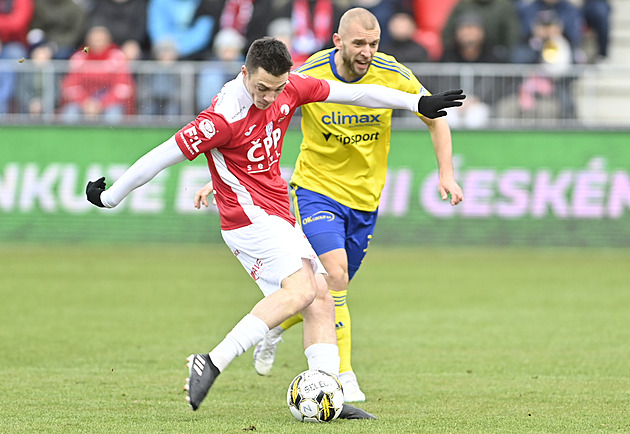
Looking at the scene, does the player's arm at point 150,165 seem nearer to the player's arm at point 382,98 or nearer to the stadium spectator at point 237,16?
the player's arm at point 382,98

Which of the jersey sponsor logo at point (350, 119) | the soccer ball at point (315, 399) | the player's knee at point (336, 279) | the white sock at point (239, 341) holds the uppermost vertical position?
the jersey sponsor logo at point (350, 119)

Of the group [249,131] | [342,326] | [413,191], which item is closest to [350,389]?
[342,326]

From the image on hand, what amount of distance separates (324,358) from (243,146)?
53.7 inches

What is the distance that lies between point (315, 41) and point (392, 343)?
Answer: 367 inches

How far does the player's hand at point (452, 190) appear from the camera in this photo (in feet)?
24.1

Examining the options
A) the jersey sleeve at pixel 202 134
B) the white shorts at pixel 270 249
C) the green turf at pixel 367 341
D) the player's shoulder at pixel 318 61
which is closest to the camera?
the jersey sleeve at pixel 202 134

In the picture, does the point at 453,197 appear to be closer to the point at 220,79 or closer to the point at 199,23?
the point at 220,79

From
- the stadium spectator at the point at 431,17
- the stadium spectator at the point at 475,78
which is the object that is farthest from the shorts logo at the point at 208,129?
the stadium spectator at the point at 431,17

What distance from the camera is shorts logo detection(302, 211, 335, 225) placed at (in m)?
7.98

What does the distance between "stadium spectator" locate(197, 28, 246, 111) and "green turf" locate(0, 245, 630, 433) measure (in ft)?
8.03

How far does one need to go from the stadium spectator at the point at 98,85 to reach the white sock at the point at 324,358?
37.9ft

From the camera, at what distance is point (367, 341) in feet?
33.7

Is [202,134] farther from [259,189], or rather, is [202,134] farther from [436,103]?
[436,103]

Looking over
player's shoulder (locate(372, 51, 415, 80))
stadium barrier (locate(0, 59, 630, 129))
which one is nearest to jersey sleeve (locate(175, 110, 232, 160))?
player's shoulder (locate(372, 51, 415, 80))
